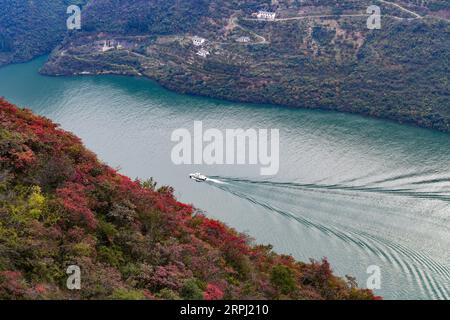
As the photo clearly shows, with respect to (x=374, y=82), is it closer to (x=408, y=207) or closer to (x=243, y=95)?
(x=243, y=95)

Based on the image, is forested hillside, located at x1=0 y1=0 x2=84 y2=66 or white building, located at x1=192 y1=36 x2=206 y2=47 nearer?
white building, located at x1=192 y1=36 x2=206 y2=47

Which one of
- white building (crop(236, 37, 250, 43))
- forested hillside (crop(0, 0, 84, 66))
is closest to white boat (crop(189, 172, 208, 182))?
white building (crop(236, 37, 250, 43))

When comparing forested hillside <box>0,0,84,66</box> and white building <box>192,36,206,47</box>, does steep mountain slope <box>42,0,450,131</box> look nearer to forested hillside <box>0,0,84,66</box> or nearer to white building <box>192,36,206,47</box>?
white building <box>192,36,206,47</box>

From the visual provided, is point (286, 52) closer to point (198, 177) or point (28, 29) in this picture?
point (198, 177)

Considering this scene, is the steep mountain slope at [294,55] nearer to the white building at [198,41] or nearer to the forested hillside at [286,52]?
the forested hillside at [286,52]

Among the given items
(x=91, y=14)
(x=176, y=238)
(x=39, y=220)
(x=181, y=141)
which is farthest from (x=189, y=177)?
(x=91, y=14)

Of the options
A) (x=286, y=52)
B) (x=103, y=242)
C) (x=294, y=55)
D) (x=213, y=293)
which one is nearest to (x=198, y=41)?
(x=286, y=52)
